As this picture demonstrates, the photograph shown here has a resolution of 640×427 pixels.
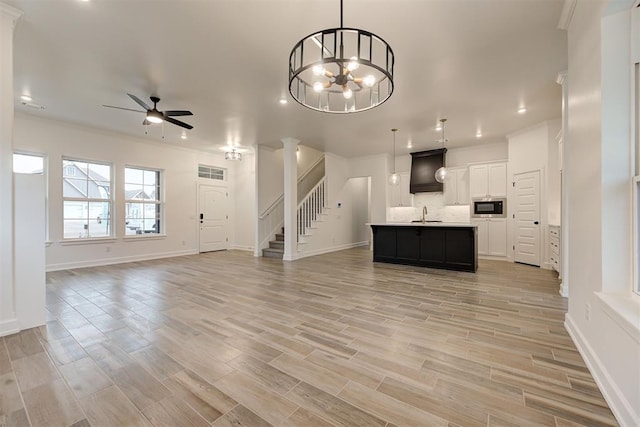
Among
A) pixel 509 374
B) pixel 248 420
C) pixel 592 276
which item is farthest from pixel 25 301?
pixel 592 276

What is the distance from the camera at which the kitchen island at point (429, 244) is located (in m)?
5.28

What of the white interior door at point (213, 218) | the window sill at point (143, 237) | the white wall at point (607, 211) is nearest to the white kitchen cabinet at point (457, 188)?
the white wall at point (607, 211)

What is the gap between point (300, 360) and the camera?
6.95 feet

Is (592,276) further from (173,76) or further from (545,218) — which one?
(173,76)

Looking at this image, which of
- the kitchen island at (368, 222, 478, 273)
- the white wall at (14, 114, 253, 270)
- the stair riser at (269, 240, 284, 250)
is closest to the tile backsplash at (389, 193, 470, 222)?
the kitchen island at (368, 222, 478, 273)

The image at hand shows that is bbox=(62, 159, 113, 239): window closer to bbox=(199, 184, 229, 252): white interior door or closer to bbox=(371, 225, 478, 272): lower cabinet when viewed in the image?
bbox=(199, 184, 229, 252): white interior door

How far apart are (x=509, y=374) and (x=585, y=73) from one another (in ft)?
7.86

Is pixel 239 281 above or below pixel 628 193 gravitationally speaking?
below

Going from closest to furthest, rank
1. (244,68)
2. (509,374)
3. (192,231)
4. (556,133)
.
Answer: (509,374) < (244,68) < (556,133) < (192,231)

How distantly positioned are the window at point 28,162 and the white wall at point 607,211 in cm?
851

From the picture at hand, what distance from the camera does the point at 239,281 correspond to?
466cm

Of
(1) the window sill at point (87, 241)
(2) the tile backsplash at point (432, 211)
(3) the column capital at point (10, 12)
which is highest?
(3) the column capital at point (10, 12)

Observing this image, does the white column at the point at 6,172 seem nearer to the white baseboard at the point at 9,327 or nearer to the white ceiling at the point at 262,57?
the white baseboard at the point at 9,327

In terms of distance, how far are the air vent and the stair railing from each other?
3202mm
